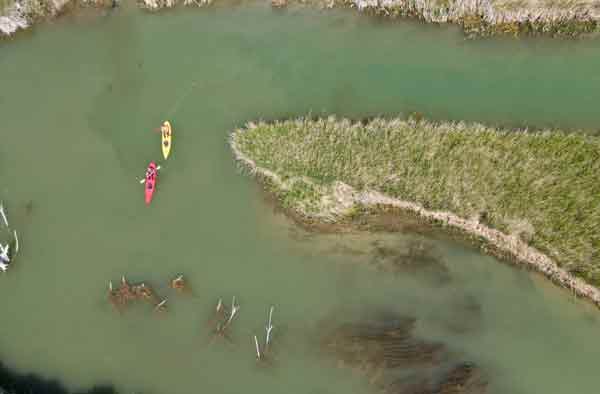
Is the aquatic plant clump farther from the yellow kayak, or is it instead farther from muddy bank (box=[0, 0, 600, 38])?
muddy bank (box=[0, 0, 600, 38])

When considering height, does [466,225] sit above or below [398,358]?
above

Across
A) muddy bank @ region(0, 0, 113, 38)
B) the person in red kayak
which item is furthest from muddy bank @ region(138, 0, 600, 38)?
muddy bank @ region(0, 0, 113, 38)

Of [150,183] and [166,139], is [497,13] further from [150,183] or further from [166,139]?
[150,183]

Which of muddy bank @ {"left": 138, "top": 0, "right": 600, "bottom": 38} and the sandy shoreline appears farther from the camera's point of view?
muddy bank @ {"left": 138, "top": 0, "right": 600, "bottom": 38}

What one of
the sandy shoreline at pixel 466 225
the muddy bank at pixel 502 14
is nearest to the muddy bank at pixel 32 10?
the sandy shoreline at pixel 466 225

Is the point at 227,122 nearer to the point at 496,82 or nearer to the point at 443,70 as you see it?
the point at 443,70

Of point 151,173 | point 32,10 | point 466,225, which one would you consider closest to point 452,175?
point 466,225
